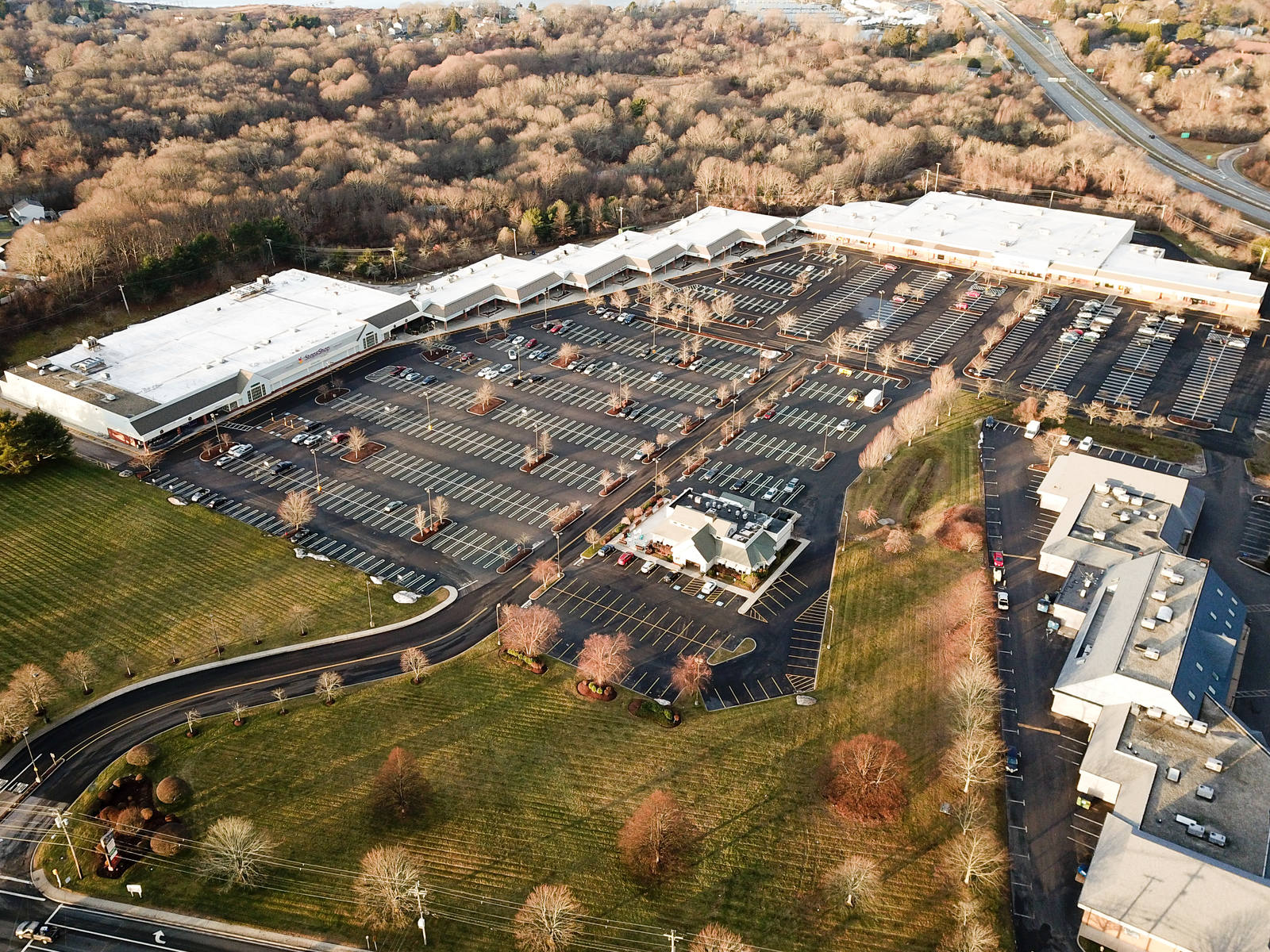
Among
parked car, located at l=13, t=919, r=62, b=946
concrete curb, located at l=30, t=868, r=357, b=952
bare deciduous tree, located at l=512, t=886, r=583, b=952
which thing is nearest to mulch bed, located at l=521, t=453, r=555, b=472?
bare deciduous tree, located at l=512, t=886, r=583, b=952

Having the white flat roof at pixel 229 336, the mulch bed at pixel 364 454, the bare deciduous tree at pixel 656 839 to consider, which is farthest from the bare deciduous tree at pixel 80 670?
the bare deciduous tree at pixel 656 839

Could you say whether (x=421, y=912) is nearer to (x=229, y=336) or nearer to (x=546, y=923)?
(x=546, y=923)

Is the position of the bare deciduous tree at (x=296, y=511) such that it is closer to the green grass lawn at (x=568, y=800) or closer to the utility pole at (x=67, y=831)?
the green grass lawn at (x=568, y=800)

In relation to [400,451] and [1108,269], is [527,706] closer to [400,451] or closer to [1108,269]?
[400,451]

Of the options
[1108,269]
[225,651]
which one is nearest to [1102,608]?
[225,651]

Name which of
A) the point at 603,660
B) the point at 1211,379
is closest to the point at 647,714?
the point at 603,660
